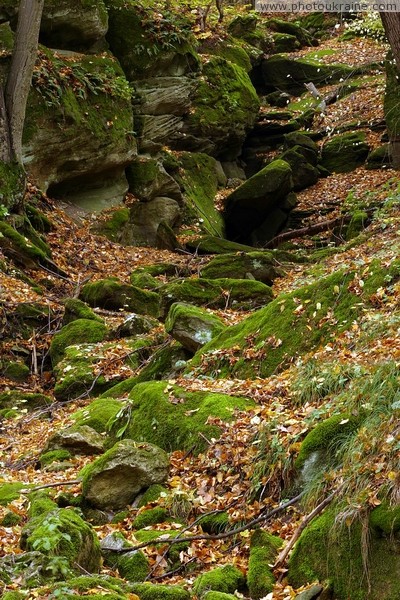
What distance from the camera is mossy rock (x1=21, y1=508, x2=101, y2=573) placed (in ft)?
13.8

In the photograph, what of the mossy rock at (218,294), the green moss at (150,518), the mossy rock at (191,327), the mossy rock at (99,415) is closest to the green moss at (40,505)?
the green moss at (150,518)

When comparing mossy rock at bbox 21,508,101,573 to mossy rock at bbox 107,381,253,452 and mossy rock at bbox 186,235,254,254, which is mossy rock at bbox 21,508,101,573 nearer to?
mossy rock at bbox 107,381,253,452

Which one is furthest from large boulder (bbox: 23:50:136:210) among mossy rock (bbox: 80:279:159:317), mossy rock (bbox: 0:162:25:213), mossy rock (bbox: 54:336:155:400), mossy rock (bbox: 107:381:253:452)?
mossy rock (bbox: 107:381:253:452)

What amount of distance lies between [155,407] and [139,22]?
1631 cm

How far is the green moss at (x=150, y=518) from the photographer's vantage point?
18.3 feet

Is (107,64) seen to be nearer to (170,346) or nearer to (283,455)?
(170,346)

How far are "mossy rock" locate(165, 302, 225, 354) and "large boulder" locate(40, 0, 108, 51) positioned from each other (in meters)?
11.6

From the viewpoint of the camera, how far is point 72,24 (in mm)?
18500

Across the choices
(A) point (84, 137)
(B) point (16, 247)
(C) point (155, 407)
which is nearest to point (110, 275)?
(B) point (16, 247)

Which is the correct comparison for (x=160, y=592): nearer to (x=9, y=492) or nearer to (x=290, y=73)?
(x=9, y=492)

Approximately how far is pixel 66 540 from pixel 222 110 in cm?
2063

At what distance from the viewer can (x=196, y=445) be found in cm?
639

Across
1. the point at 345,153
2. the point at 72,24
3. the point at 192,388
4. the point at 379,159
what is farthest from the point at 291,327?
the point at 345,153

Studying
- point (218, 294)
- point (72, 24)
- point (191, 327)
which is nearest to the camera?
point (191, 327)
